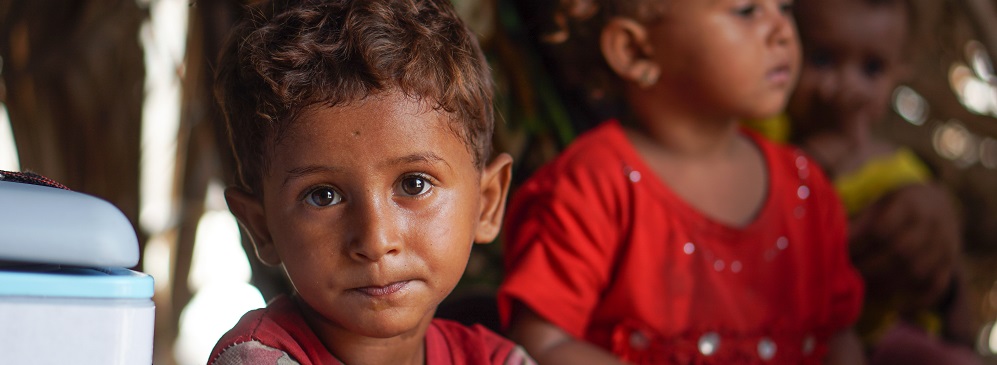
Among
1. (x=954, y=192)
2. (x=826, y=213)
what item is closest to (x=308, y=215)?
(x=826, y=213)

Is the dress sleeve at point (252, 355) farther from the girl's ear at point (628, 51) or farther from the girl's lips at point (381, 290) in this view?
the girl's ear at point (628, 51)

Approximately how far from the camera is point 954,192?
2.25 metres

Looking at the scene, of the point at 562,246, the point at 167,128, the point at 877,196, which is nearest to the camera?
the point at 562,246

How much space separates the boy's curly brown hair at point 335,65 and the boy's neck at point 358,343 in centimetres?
14

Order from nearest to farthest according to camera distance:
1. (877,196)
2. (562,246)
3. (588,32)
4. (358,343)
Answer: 1. (358,343)
2. (562,246)
3. (588,32)
4. (877,196)

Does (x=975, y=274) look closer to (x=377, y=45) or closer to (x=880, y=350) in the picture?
(x=880, y=350)

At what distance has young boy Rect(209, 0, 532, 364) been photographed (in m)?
0.84

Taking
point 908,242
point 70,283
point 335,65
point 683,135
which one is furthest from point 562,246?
point 908,242

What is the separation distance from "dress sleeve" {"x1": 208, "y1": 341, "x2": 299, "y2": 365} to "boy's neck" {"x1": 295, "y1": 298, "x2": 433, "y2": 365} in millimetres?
73

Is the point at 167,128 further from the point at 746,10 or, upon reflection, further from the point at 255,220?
the point at 746,10

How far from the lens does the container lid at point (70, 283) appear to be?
622 millimetres

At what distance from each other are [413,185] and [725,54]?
1.94 ft

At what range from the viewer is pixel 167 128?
166 centimetres

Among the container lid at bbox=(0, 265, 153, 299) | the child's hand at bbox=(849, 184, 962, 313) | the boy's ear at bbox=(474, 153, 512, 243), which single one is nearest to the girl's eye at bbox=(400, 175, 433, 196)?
the boy's ear at bbox=(474, 153, 512, 243)
